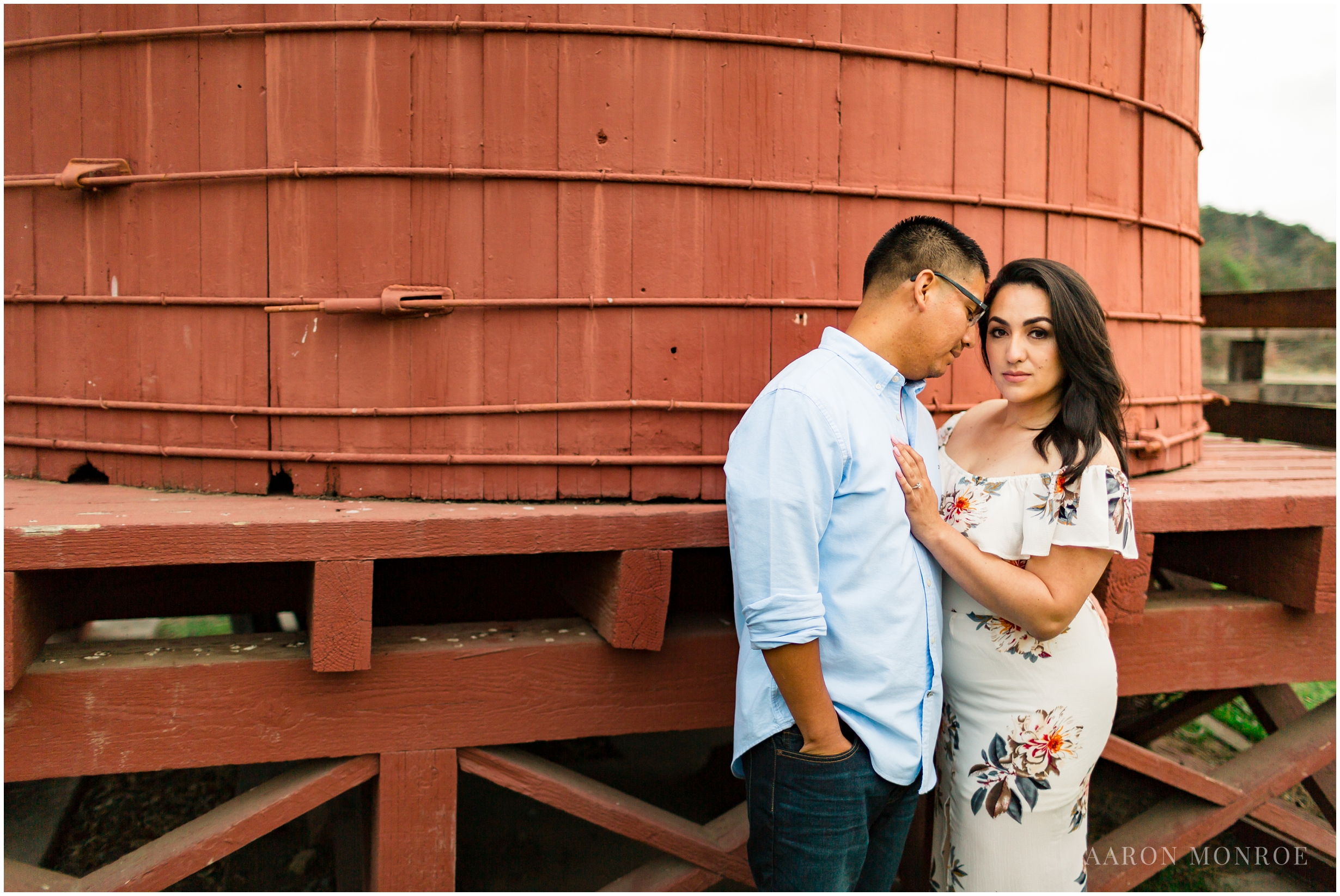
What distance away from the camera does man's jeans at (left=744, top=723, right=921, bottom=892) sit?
170 centimetres

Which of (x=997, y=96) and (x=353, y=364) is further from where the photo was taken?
(x=997, y=96)

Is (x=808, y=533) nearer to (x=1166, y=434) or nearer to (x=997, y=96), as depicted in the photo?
(x=997, y=96)

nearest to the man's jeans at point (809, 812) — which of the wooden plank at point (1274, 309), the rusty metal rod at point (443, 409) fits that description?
the rusty metal rod at point (443, 409)

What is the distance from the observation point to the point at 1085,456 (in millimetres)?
1860

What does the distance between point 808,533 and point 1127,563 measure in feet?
4.34

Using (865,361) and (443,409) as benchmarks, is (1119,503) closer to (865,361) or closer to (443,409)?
(865,361)

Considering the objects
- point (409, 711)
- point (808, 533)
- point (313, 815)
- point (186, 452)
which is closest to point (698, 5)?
point (808, 533)

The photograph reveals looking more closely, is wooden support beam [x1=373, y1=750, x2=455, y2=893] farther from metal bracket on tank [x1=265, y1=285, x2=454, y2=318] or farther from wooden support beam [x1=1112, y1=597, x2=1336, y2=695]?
wooden support beam [x1=1112, y1=597, x2=1336, y2=695]

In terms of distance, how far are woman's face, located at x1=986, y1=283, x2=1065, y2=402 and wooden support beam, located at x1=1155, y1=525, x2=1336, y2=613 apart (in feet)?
4.45

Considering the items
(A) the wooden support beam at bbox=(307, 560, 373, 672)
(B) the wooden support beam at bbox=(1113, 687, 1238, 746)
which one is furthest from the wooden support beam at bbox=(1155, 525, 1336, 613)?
(A) the wooden support beam at bbox=(307, 560, 373, 672)

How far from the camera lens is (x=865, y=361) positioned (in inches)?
74.1

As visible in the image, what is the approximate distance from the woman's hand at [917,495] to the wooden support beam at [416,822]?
4.47ft

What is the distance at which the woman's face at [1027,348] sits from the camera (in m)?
1.96

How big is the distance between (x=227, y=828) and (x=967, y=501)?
2045mm
